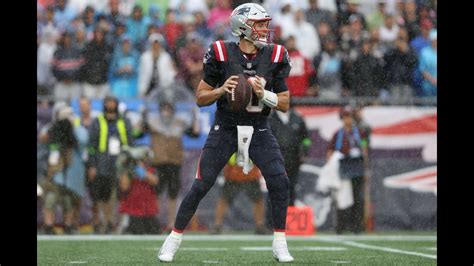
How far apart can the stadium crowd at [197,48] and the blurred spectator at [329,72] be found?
0.04ft

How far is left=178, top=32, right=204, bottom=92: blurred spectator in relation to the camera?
45.8ft

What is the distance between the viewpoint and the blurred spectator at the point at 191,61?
45.8ft

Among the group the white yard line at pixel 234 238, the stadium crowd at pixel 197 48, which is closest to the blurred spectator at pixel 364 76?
the stadium crowd at pixel 197 48

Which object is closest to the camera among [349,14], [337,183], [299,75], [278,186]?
[278,186]

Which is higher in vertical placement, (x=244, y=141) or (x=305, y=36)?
(x=305, y=36)

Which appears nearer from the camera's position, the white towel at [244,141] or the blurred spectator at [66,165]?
the white towel at [244,141]

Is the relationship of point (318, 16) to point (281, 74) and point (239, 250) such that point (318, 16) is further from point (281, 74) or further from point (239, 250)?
point (281, 74)

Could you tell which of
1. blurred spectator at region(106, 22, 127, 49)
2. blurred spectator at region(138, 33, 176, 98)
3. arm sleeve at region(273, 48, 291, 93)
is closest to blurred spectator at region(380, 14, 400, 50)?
blurred spectator at region(138, 33, 176, 98)

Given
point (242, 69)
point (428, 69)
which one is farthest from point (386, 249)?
point (428, 69)

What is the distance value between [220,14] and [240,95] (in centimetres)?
819

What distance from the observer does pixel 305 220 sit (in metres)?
12.1

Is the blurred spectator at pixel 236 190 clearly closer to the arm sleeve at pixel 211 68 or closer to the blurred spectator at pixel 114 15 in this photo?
the blurred spectator at pixel 114 15

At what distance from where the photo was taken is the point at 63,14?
15055 millimetres
